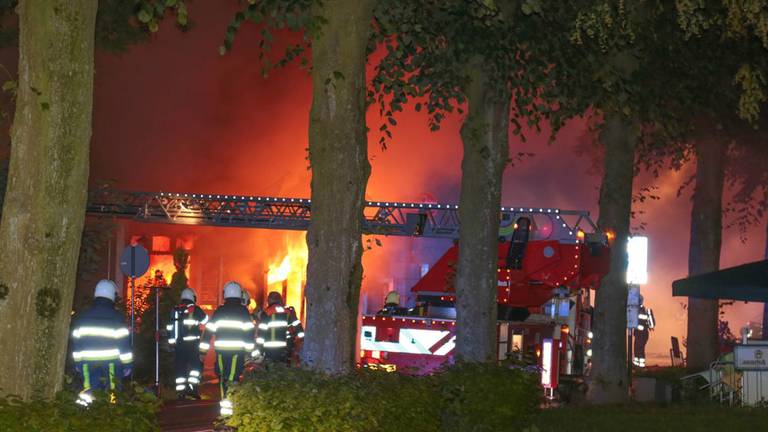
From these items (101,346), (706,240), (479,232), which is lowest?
(101,346)

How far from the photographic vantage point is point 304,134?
3984 cm

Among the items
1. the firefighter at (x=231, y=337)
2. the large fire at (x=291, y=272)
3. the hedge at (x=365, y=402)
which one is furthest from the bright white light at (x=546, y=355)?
the large fire at (x=291, y=272)

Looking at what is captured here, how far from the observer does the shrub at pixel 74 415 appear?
6.02m

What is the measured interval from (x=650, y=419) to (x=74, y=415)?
10.8 m

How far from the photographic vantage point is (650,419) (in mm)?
15664

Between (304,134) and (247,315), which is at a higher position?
(304,134)

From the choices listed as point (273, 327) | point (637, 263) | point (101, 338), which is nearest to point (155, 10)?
point (101, 338)

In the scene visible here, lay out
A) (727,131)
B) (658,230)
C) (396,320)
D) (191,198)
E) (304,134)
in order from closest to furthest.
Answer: (396,320) < (727,131) < (191,198) < (304,134) < (658,230)

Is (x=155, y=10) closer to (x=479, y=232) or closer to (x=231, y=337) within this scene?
(x=479, y=232)

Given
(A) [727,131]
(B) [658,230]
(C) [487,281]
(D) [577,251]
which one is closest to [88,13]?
(C) [487,281]

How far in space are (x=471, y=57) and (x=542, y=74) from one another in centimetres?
96

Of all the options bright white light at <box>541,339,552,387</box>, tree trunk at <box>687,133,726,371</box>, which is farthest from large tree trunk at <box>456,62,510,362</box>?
tree trunk at <box>687,133,726,371</box>

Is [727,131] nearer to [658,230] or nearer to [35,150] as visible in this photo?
[35,150]

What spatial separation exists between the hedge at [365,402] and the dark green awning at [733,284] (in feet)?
24.2
